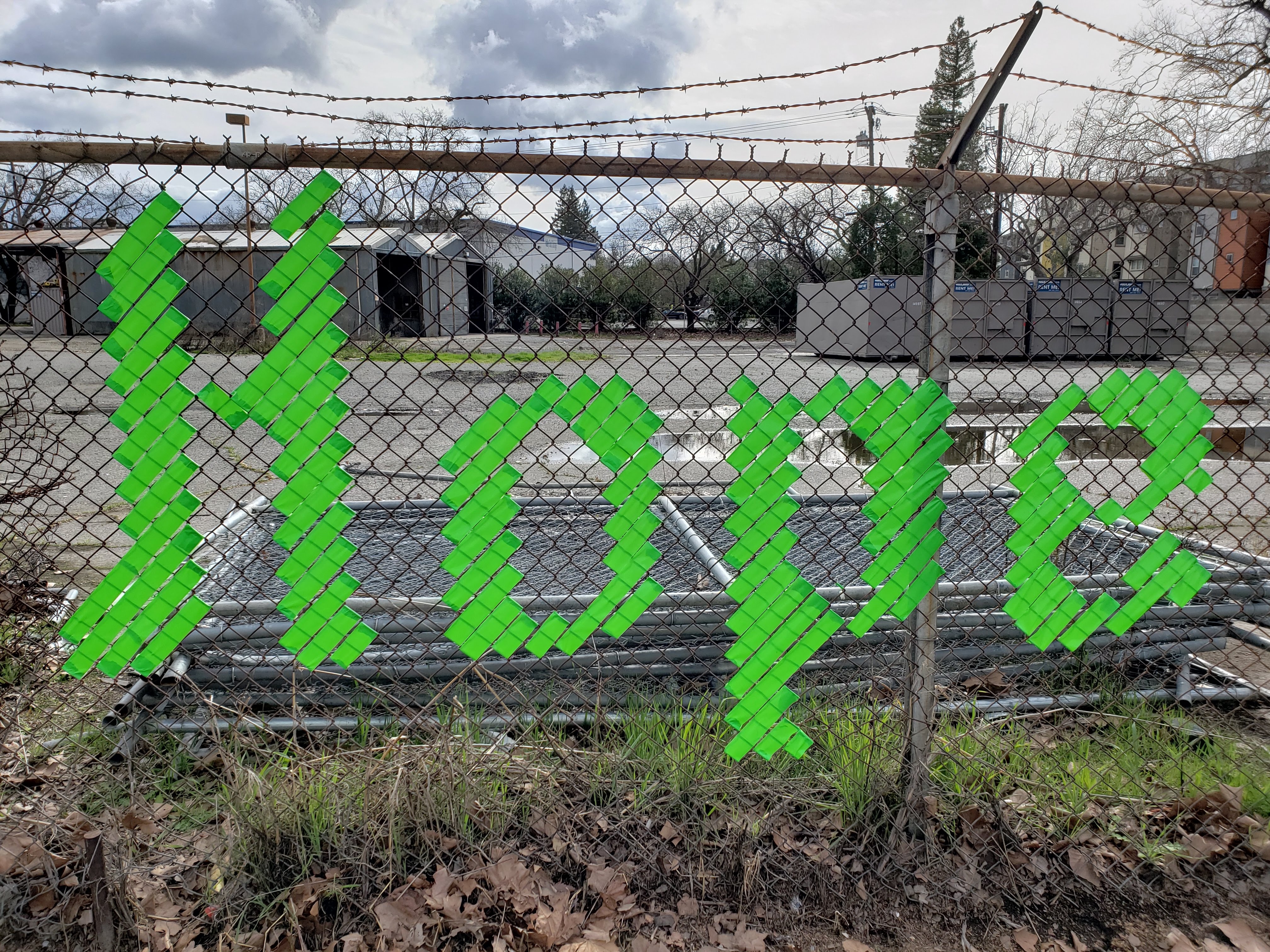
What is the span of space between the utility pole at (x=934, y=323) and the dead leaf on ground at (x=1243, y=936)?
79 cm

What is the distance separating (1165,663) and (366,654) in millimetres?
3213

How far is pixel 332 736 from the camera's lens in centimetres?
299

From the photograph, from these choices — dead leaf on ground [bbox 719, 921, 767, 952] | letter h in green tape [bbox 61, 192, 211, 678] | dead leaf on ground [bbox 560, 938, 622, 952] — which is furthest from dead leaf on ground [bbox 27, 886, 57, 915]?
dead leaf on ground [bbox 719, 921, 767, 952]

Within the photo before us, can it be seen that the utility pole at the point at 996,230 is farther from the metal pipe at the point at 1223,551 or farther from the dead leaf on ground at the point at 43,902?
the dead leaf on ground at the point at 43,902

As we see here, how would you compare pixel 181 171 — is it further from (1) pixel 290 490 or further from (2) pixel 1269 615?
(2) pixel 1269 615

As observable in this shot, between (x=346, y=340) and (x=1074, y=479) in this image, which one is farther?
(x=1074, y=479)

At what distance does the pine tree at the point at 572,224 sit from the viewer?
2.55 meters

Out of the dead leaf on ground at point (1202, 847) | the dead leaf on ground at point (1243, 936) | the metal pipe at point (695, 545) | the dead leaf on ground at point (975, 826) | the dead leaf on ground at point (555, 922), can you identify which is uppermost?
the metal pipe at point (695, 545)

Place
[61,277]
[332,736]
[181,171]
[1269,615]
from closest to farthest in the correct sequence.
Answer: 1. [181,171]
2. [61,277]
3. [332,736]
4. [1269,615]

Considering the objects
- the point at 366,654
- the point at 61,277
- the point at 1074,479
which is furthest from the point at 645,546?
the point at 1074,479

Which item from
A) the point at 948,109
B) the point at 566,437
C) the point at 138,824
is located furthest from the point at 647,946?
the point at 948,109

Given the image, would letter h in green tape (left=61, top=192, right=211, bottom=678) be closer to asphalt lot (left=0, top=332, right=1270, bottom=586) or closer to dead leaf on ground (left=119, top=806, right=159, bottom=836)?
asphalt lot (left=0, top=332, right=1270, bottom=586)

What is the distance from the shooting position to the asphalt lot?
3174mm

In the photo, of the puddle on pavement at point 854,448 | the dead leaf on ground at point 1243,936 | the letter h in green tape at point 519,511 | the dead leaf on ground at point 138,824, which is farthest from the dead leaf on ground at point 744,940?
the puddle on pavement at point 854,448
